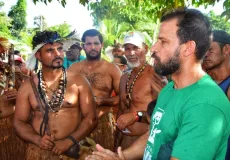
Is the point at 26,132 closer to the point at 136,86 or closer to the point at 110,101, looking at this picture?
the point at 136,86

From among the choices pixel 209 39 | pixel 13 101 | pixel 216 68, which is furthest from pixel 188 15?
pixel 13 101

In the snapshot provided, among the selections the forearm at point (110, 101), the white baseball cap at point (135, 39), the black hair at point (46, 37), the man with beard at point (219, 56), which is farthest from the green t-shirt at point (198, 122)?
the forearm at point (110, 101)

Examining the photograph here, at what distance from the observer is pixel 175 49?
1965 mm

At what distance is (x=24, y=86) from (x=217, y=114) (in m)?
2.86

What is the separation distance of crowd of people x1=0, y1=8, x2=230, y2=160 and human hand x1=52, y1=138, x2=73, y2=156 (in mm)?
11

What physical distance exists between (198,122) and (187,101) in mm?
155

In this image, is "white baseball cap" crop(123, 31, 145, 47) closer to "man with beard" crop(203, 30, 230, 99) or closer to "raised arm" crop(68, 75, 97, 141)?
"raised arm" crop(68, 75, 97, 141)

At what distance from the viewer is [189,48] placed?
195 cm

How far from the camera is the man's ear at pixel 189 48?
76.5 inches

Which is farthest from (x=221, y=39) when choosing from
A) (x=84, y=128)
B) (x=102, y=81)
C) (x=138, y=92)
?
(x=102, y=81)

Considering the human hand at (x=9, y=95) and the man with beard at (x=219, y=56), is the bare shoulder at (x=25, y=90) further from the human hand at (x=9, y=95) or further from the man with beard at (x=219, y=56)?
the man with beard at (x=219, y=56)

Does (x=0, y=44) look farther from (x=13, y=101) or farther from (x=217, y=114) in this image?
(x=217, y=114)

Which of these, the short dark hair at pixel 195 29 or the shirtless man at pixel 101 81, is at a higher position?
the short dark hair at pixel 195 29

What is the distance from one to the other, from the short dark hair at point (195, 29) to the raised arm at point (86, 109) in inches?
88.5
